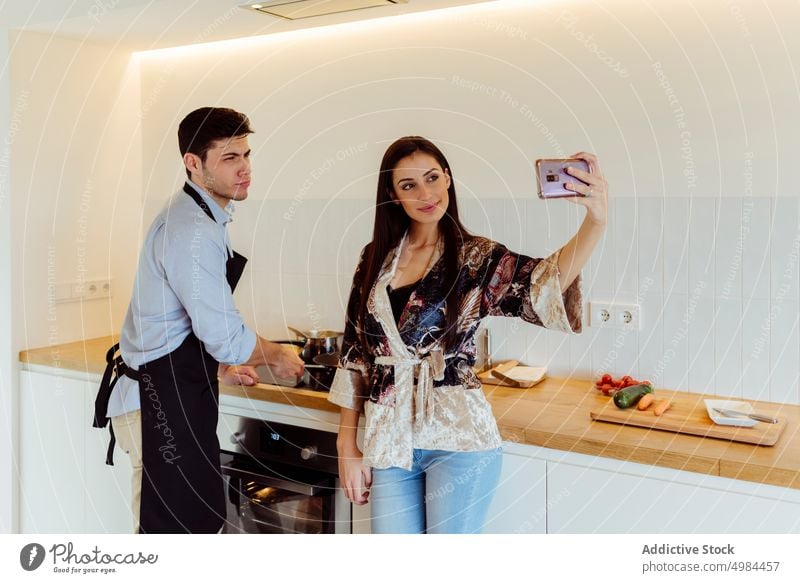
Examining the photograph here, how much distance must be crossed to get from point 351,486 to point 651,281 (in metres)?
0.78

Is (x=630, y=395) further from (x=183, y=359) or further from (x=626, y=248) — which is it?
(x=183, y=359)

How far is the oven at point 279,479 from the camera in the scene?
1.70 m

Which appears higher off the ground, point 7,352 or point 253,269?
point 253,269

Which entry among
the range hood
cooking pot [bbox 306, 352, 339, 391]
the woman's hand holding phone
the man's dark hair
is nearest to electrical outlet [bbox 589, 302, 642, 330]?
the woman's hand holding phone

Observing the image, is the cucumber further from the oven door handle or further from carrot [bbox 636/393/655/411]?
the oven door handle

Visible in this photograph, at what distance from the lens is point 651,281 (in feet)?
5.71

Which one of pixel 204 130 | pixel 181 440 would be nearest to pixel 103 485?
pixel 181 440

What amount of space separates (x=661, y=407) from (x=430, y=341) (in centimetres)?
47

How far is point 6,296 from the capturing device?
208cm

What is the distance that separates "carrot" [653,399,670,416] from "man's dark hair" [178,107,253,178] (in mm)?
1097

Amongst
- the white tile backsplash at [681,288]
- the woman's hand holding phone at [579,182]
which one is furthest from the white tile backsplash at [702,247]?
the woman's hand holding phone at [579,182]

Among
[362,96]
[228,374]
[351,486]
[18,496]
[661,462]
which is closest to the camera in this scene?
[661,462]
